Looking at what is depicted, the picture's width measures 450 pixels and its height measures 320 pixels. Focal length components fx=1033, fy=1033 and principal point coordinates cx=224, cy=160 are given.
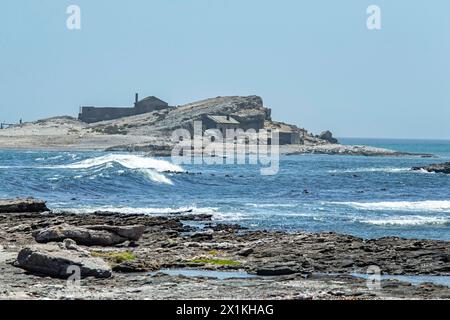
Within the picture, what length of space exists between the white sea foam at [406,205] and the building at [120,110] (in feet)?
397

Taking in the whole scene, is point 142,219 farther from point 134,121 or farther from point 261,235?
point 134,121

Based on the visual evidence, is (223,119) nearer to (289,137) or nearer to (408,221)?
(289,137)

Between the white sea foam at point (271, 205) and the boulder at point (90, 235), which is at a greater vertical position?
the boulder at point (90, 235)

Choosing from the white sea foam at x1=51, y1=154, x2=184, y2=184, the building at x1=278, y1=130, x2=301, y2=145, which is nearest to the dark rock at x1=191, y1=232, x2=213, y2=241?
the white sea foam at x1=51, y1=154, x2=184, y2=184

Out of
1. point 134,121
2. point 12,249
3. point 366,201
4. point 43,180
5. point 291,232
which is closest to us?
point 12,249

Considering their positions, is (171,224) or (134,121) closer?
(171,224)

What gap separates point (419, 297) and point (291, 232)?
1424 centimetres

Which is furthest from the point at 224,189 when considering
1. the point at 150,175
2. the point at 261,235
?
the point at 261,235

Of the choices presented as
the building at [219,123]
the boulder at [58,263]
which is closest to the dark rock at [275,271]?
the boulder at [58,263]

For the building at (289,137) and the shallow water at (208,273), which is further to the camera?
the building at (289,137)

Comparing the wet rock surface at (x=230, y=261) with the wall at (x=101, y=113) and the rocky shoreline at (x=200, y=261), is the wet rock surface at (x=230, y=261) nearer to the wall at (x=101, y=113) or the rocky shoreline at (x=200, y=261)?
the rocky shoreline at (x=200, y=261)

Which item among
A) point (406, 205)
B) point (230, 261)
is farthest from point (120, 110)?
point (230, 261)

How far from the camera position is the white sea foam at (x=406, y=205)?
4881 cm

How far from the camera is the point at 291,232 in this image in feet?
114
